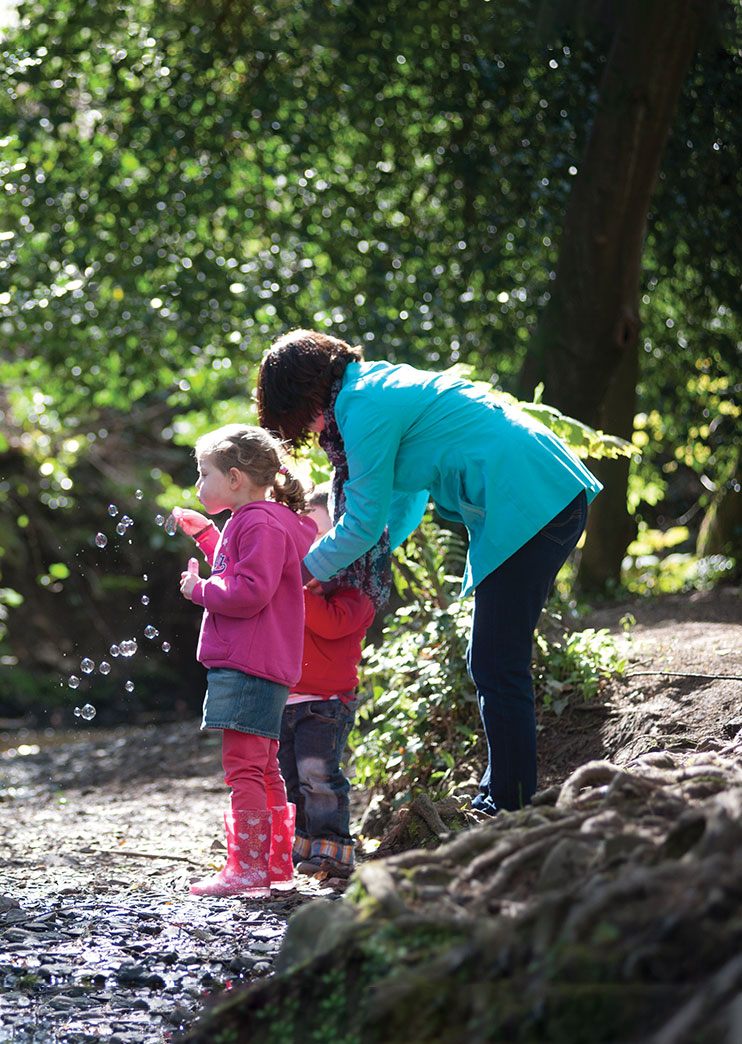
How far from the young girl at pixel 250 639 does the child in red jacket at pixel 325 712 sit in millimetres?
221

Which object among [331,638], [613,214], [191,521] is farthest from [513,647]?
[613,214]

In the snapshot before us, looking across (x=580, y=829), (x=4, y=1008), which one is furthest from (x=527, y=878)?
(x=4, y=1008)

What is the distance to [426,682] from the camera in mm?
4949

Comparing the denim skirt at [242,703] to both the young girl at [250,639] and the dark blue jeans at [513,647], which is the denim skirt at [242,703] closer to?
the young girl at [250,639]

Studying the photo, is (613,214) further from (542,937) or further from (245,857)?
(542,937)

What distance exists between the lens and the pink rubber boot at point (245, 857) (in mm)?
3939

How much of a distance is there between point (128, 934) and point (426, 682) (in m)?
1.87

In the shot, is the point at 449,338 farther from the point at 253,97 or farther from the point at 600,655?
the point at 600,655

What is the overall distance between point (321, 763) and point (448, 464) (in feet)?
4.32

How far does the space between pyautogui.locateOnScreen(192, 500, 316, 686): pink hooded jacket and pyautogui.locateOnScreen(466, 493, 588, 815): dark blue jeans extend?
0.68m

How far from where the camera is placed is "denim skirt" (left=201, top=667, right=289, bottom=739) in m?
3.99

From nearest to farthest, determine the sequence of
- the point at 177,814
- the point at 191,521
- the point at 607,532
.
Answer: the point at 191,521 < the point at 177,814 < the point at 607,532

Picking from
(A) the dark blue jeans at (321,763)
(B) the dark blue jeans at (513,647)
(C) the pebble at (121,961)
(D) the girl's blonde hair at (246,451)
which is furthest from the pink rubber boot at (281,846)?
(D) the girl's blonde hair at (246,451)

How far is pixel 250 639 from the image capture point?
13.2ft
